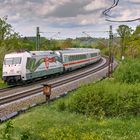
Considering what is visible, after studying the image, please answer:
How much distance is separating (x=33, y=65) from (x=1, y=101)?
13970 mm

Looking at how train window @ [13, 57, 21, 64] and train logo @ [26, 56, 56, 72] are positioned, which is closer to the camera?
train window @ [13, 57, 21, 64]

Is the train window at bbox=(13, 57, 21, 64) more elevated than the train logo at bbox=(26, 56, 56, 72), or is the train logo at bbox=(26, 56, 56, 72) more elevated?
the train window at bbox=(13, 57, 21, 64)

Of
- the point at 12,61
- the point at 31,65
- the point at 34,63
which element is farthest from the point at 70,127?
the point at 34,63

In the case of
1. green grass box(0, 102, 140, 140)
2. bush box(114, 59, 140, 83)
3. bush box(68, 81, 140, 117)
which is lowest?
green grass box(0, 102, 140, 140)

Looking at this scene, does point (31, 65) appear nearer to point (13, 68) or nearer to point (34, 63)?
point (34, 63)

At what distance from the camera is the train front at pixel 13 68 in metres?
40.9

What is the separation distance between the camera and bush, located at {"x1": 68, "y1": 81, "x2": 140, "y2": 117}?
20516mm

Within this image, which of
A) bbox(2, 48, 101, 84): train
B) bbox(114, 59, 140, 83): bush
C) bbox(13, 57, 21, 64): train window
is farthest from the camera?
bbox(13, 57, 21, 64): train window

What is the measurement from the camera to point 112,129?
661 inches

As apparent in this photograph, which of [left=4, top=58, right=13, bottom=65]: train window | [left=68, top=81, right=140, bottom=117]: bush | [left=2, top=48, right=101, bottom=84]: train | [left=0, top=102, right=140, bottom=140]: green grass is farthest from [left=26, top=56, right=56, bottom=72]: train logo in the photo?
→ [left=68, top=81, right=140, bottom=117]: bush

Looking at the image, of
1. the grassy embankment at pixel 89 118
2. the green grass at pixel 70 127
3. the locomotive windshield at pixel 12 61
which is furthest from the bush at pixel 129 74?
the locomotive windshield at pixel 12 61

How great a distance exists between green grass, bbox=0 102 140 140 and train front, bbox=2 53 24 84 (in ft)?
63.4

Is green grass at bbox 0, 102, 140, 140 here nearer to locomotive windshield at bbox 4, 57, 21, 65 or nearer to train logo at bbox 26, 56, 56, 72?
locomotive windshield at bbox 4, 57, 21, 65

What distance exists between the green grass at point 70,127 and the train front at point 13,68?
19.3m
